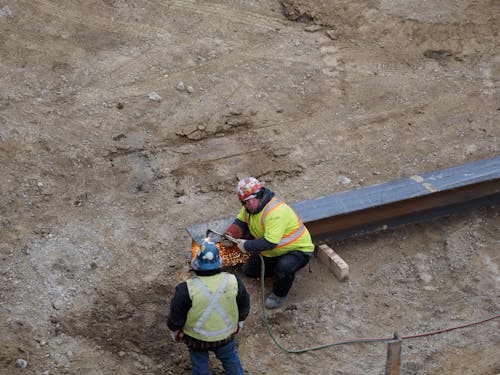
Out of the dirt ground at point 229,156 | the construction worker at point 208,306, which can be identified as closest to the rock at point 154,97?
the dirt ground at point 229,156

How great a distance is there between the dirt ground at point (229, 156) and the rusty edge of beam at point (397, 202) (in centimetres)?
22

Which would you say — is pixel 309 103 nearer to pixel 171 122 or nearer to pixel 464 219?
pixel 171 122

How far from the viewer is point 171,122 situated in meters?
9.96

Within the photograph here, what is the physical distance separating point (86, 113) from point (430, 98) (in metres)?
5.04

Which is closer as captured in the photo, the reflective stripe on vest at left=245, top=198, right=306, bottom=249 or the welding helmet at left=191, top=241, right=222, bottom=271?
the welding helmet at left=191, top=241, right=222, bottom=271

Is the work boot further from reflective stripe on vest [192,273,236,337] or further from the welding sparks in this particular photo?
reflective stripe on vest [192,273,236,337]

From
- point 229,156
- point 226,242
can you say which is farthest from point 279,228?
point 229,156

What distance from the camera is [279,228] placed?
7176 mm

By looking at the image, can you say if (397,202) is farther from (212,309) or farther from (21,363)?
(21,363)

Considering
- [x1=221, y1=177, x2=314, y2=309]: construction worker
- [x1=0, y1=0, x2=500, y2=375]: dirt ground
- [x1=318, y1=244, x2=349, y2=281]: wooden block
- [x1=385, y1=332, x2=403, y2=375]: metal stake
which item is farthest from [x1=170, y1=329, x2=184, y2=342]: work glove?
[x1=318, y1=244, x2=349, y2=281]: wooden block

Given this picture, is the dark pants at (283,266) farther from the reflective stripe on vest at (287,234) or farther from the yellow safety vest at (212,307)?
the yellow safety vest at (212,307)

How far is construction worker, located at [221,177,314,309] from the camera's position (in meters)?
7.17

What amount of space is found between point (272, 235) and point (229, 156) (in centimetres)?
264

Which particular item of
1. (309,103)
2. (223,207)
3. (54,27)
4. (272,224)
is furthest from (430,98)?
(54,27)
